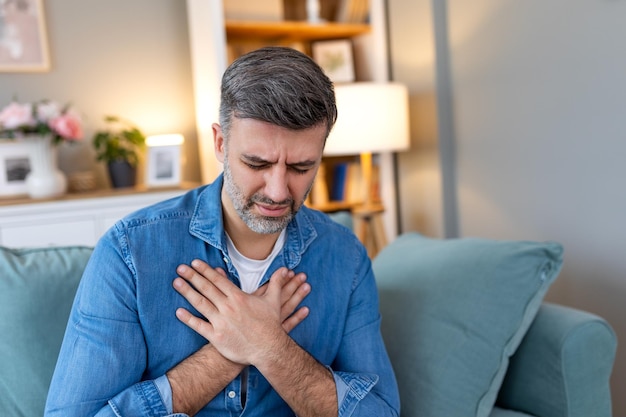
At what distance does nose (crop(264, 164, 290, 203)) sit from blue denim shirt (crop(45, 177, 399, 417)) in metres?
0.13

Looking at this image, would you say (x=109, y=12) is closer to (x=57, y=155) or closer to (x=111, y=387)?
(x=57, y=155)

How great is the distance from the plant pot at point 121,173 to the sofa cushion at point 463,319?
1854 mm

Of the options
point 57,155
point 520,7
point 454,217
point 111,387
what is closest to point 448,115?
point 454,217

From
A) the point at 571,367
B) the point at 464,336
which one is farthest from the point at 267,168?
the point at 571,367

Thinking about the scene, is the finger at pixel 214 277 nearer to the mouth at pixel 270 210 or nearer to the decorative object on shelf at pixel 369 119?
the mouth at pixel 270 210

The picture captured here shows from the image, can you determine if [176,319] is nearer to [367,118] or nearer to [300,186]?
[300,186]

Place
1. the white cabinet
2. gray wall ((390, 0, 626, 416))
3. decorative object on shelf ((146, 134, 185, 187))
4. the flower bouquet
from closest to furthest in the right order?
gray wall ((390, 0, 626, 416)), the white cabinet, the flower bouquet, decorative object on shelf ((146, 134, 185, 187))

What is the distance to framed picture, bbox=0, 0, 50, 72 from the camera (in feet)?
9.71

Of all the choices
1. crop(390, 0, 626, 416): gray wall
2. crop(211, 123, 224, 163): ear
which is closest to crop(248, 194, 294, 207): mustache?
crop(211, 123, 224, 163): ear

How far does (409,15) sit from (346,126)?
68 centimetres

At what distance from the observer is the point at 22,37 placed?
299 cm

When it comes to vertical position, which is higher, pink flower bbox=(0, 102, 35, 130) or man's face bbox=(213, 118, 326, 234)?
pink flower bbox=(0, 102, 35, 130)

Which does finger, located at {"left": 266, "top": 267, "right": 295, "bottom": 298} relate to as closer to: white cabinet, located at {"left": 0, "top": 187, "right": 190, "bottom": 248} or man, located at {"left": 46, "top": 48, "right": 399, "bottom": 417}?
man, located at {"left": 46, "top": 48, "right": 399, "bottom": 417}

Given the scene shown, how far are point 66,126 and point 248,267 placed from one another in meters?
1.74
